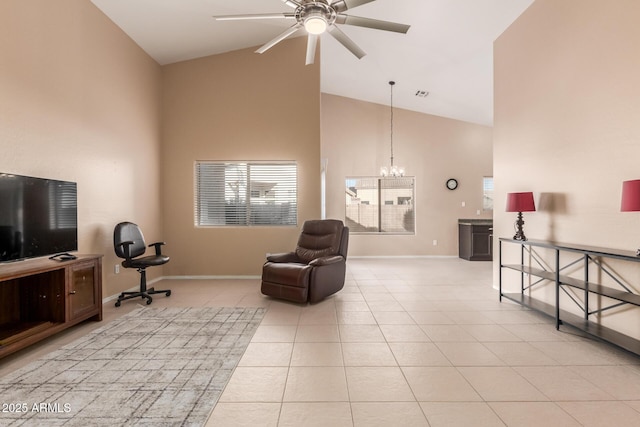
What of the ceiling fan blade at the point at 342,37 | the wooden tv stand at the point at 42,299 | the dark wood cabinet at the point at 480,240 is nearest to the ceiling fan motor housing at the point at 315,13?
the ceiling fan blade at the point at 342,37

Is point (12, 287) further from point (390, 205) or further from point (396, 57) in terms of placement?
point (390, 205)

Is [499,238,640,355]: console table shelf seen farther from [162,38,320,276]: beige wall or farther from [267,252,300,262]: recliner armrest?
[162,38,320,276]: beige wall

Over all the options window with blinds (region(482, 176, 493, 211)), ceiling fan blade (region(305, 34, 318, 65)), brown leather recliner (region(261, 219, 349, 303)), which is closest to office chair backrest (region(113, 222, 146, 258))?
brown leather recliner (region(261, 219, 349, 303))

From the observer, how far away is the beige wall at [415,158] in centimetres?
729

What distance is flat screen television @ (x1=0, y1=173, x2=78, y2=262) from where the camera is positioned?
237 centimetres

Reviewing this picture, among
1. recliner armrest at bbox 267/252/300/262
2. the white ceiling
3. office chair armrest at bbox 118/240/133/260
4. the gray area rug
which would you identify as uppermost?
the white ceiling

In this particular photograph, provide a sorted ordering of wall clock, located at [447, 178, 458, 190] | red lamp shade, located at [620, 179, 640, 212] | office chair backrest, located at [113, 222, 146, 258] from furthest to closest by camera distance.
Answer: wall clock, located at [447, 178, 458, 190], office chair backrest, located at [113, 222, 146, 258], red lamp shade, located at [620, 179, 640, 212]

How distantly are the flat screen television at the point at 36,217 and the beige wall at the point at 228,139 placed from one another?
6.44 ft

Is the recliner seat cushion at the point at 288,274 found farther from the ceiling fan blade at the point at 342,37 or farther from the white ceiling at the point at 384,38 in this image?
the white ceiling at the point at 384,38

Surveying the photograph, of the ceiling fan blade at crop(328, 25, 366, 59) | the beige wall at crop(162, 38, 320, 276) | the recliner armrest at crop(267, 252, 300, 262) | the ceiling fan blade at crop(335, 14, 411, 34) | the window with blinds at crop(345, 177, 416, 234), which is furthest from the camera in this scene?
the window with blinds at crop(345, 177, 416, 234)

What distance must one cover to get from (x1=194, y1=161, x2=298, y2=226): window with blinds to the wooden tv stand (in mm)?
2243

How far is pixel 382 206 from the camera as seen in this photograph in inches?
293

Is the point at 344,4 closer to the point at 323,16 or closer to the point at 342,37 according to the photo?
the point at 323,16

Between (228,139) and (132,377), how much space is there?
3.83m
